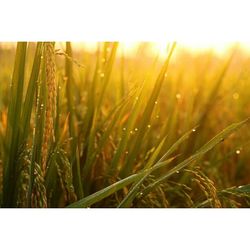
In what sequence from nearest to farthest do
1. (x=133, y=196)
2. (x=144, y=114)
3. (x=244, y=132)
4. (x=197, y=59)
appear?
1. (x=133, y=196)
2. (x=144, y=114)
3. (x=244, y=132)
4. (x=197, y=59)

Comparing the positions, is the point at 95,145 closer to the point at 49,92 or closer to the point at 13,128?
the point at 13,128

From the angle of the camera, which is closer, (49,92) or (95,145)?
(49,92)

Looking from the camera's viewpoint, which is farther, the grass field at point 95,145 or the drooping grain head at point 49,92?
the grass field at point 95,145

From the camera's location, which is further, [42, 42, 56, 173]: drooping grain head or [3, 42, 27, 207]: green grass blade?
[3, 42, 27, 207]: green grass blade

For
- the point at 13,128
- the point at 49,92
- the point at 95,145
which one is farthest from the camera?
the point at 95,145

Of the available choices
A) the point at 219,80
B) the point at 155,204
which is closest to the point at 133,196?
the point at 155,204

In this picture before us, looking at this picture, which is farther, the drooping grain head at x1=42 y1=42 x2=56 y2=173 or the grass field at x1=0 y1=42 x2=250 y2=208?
the grass field at x1=0 y1=42 x2=250 y2=208

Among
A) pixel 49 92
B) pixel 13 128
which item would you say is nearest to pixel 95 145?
pixel 13 128

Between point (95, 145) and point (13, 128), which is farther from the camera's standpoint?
point (95, 145)

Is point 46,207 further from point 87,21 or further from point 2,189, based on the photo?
point 87,21

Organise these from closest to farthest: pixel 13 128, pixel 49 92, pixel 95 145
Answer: pixel 49 92 < pixel 13 128 < pixel 95 145
